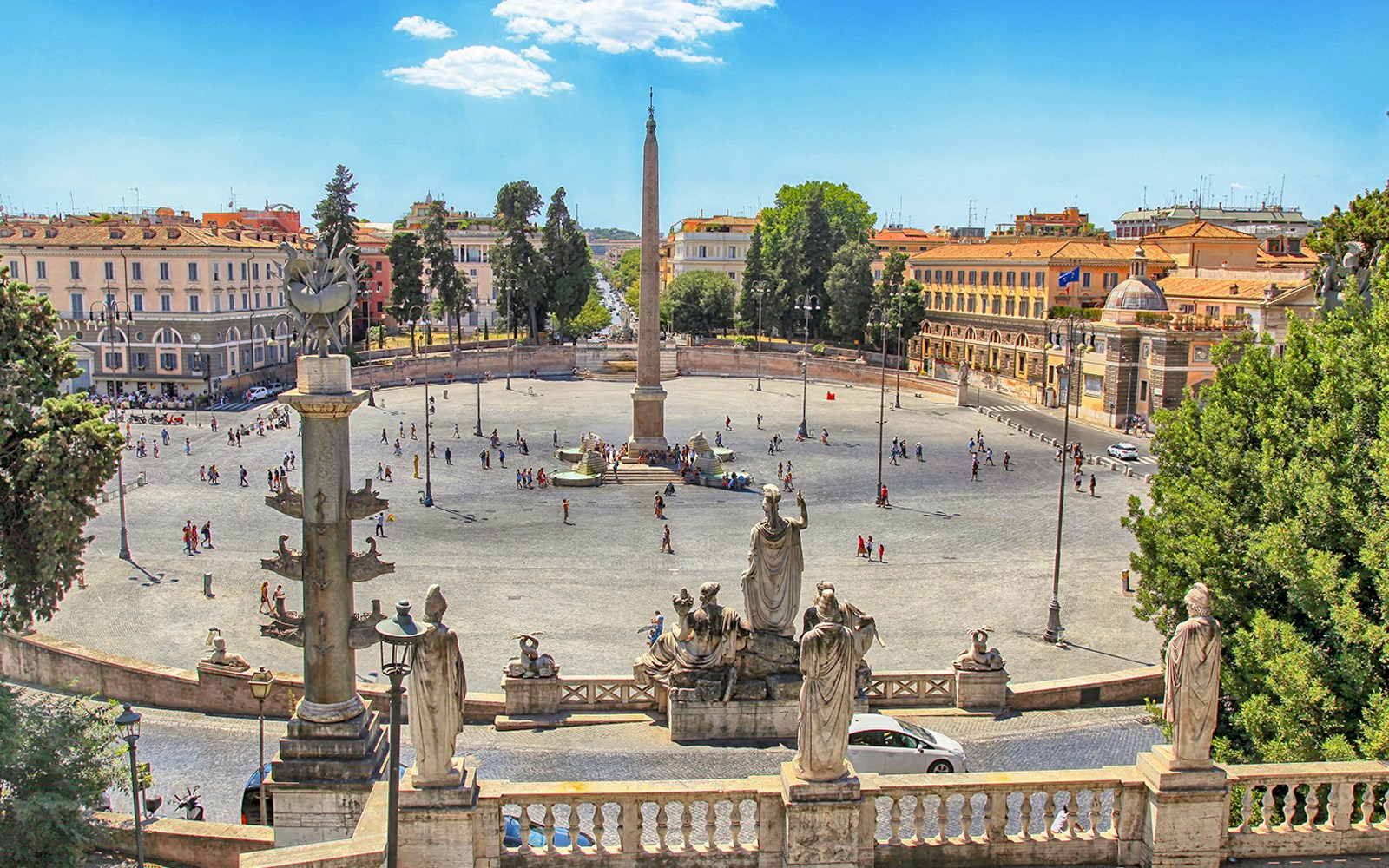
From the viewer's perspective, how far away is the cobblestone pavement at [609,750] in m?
14.7

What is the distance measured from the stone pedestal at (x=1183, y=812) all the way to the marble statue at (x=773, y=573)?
5.81m

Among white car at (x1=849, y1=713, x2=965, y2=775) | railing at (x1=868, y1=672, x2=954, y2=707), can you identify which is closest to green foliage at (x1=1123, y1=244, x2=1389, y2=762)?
white car at (x1=849, y1=713, x2=965, y2=775)

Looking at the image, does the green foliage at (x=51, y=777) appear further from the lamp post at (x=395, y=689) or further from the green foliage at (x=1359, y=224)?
the green foliage at (x=1359, y=224)

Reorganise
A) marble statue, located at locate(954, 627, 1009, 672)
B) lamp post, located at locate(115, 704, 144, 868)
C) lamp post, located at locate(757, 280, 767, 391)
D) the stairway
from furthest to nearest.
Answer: lamp post, located at locate(757, 280, 767, 391) < the stairway < marble statue, located at locate(954, 627, 1009, 672) < lamp post, located at locate(115, 704, 144, 868)

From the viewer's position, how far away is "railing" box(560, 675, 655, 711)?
16938 millimetres

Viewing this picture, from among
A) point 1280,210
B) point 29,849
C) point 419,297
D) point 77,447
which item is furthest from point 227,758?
point 1280,210

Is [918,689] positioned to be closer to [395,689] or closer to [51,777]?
[395,689]

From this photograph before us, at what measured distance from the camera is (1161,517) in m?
17.2

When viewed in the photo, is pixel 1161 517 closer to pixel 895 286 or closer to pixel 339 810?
Result: pixel 339 810

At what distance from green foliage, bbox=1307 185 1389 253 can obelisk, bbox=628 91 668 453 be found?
27291 millimetres

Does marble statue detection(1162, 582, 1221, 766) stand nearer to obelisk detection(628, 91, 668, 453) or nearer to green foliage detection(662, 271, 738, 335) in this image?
obelisk detection(628, 91, 668, 453)

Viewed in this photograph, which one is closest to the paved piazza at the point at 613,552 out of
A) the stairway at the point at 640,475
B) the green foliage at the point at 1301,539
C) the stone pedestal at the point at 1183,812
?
the stairway at the point at 640,475

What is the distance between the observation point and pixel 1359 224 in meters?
22.2

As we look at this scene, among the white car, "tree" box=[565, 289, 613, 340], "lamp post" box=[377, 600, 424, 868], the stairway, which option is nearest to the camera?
"lamp post" box=[377, 600, 424, 868]
